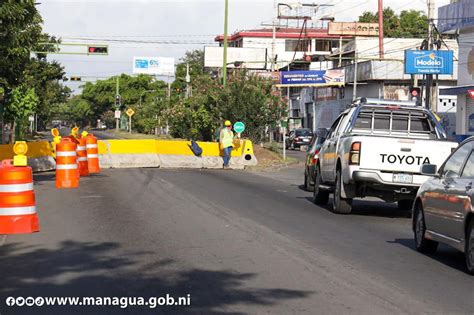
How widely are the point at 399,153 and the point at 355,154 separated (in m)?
0.85

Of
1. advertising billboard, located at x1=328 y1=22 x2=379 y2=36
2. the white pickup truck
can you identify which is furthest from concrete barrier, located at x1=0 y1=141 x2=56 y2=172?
advertising billboard, located at x1=328 y1=22 x2=379 y2=36

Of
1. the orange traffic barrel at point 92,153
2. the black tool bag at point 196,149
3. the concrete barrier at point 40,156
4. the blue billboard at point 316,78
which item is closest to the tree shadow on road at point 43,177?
the concrete barrier at point 40,156

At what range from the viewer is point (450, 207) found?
10422mm

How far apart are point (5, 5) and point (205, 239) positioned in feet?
36.8

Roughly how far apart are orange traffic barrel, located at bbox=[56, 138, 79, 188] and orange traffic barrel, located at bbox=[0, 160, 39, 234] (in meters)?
8.13

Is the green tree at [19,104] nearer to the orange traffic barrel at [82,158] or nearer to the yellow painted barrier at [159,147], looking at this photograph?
the yellow painted barrier at [159,147]

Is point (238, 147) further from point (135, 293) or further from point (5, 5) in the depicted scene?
point (135, 293)

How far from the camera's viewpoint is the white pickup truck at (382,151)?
16078 millimetres

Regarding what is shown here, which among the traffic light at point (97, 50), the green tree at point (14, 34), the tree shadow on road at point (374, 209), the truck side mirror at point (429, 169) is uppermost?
the traffic light at point (97, 50)

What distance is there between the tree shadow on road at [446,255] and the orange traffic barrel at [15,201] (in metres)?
5.65

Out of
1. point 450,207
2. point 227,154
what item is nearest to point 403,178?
point 450,207

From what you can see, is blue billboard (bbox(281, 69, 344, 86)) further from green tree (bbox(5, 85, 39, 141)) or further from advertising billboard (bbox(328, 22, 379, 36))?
advertising billboard (bbox(328, 22, 379, 36))

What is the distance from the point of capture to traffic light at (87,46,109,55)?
56.4m

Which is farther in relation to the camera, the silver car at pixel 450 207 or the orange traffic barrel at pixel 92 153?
the orange traffic barrel at pixel 92 153
